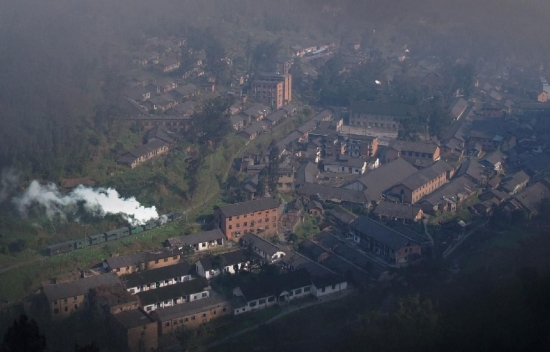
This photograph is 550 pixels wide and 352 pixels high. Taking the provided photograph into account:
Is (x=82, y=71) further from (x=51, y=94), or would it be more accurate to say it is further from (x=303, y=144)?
(x=303, y=144)

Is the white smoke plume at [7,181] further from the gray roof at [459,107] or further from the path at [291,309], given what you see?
the gray roof at [459,107]

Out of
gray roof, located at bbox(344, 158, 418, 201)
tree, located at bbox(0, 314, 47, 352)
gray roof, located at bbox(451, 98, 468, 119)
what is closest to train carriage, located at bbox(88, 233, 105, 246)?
gray roof, located at bbox(344, 158, 418, 201)

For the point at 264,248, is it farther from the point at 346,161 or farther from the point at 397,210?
the point at 346,161

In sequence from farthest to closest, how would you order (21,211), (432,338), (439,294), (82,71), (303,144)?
(82,71) → (303,144) → (21,211) → (439,294) → (432,338)

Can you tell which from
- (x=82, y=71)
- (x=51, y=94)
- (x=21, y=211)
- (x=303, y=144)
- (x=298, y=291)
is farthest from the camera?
(x=82, y=71)

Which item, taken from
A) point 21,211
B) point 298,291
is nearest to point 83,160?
point 21,211

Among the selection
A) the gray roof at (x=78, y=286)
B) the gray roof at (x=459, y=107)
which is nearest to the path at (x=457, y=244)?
the gray roof at (x=78, y=286)

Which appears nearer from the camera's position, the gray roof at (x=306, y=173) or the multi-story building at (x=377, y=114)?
the gray roof at (x=306, y=173)

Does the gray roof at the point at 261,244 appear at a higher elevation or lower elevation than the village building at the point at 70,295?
lower
